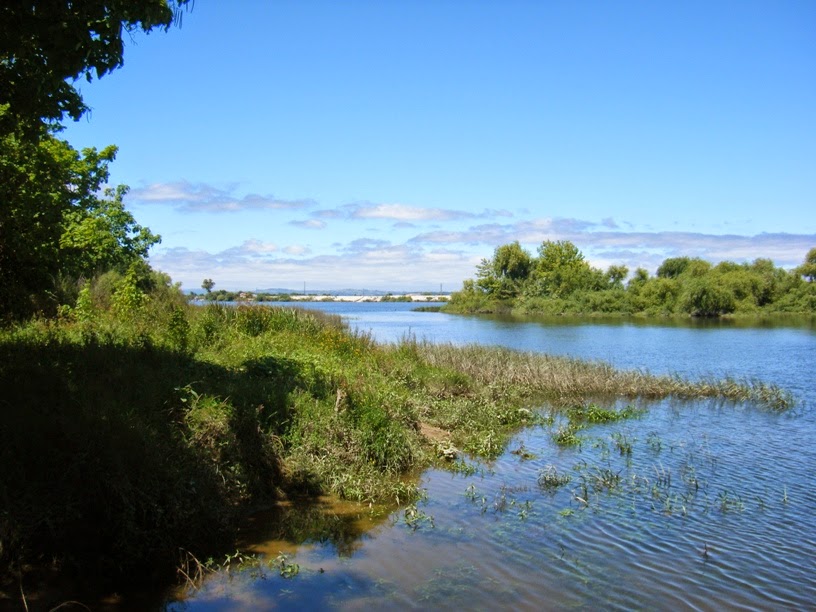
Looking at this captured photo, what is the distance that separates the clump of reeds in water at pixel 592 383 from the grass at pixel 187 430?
2.37m

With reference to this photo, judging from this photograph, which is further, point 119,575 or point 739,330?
point 739,330

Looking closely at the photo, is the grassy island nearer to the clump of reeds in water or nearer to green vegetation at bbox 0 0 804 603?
green vegetation at bbox 0 0 804 603

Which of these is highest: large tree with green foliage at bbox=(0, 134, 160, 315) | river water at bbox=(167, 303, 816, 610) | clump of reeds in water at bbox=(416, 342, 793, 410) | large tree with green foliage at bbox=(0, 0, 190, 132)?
large tree with green foliage at bbox=(0, 0, 190, 132)

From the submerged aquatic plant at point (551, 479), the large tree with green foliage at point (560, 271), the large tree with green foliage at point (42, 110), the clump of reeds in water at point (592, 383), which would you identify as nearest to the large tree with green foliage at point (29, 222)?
the large tree with green foliage at point (42, 110)

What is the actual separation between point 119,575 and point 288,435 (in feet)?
10.7

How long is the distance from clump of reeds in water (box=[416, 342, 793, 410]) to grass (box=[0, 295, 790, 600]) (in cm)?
237

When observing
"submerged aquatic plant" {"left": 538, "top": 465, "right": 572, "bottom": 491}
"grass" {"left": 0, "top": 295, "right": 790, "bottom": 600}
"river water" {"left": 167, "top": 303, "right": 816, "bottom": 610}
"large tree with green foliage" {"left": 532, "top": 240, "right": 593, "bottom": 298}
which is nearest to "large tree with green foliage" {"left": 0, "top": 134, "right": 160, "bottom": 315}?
"grass" {"left": 0, "top": 295, "right": 790, "bottom": 600}

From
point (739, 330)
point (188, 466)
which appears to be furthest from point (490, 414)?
point (739, 330)

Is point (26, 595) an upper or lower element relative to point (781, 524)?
upper

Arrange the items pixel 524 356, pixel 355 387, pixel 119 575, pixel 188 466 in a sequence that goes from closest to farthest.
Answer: pixel 119 575 → pixel 188 466 → pixel 355 387 → pixel 524 356

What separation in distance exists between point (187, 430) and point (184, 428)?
65 mm

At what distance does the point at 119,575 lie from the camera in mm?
5949

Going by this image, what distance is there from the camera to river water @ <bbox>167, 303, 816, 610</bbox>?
20.2 ft

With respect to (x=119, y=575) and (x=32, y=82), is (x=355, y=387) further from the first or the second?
→ (x=32, y=82)
